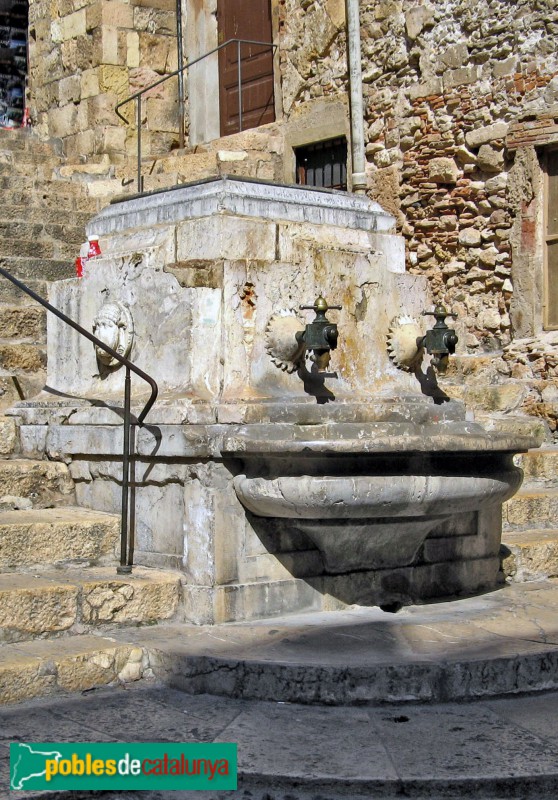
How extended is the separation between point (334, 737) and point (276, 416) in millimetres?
1588

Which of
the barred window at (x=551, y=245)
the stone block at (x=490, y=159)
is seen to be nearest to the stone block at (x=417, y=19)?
the stone block at (x=490, y=159)

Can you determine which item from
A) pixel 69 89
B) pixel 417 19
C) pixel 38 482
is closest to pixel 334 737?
pixel 38 482

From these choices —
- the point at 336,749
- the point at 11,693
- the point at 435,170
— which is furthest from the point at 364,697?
the point at 435,170

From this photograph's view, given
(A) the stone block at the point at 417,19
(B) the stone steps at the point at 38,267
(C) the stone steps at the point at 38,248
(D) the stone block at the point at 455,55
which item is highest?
(A) the stone block at the point at 417,19

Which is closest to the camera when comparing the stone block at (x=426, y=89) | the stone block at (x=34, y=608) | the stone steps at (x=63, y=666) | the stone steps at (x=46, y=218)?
the stone steps at (x=63, y=666)

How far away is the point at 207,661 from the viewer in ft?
15.6

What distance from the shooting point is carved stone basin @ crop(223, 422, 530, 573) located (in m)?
5.13

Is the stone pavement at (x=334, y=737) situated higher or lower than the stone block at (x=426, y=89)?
lower

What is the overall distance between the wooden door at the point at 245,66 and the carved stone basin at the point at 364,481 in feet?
28.4

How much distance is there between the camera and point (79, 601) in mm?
5062

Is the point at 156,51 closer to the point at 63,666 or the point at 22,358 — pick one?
the point at 22,358

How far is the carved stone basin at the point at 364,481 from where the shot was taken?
513cm

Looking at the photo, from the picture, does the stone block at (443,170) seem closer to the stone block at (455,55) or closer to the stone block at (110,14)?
the stone block at (455,55)

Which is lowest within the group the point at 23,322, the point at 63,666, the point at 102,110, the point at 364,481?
the point at 63,666
